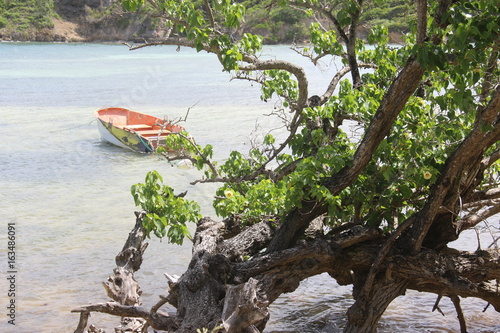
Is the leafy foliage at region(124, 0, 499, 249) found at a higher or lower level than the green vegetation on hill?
higher

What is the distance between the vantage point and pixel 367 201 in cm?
516

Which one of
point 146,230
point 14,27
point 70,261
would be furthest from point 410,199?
point 14,27

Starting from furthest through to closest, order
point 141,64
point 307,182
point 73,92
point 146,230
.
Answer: point 141,64
point 73,92
point 146,230
point 307,182

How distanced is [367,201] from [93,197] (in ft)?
28.4

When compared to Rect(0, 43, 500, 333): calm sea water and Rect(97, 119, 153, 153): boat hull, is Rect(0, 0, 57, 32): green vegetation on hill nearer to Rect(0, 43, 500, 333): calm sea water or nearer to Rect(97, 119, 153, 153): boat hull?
Rect(0, 43, 500, 333): calm sea water

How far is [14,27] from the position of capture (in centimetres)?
7775


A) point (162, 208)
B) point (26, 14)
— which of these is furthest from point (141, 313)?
point (26, 14)

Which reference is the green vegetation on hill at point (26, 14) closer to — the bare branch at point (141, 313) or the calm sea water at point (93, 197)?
the calm sea water at point (93, 197)

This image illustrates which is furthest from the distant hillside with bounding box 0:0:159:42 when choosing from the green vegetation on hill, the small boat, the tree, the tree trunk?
the tree trunk

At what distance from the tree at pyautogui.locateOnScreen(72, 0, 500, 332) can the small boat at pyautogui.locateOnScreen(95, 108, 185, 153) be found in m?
10.6

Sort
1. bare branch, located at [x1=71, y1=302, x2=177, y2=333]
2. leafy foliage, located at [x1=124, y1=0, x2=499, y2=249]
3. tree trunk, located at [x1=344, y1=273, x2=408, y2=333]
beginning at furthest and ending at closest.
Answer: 1. tree trunk, located at [x1=344, y1=273, x2=408, y2=333]
2. bare branch, located at [x1=71, y1=302, x2=177, y2=333]
3. leafy foliage, located at [x1=124, y1=0, x2=499, y2=249]

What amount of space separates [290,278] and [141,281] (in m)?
3.69

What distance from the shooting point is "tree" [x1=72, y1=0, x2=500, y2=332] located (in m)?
4.31

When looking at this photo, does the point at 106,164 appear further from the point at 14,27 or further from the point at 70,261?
the point at 14,27
